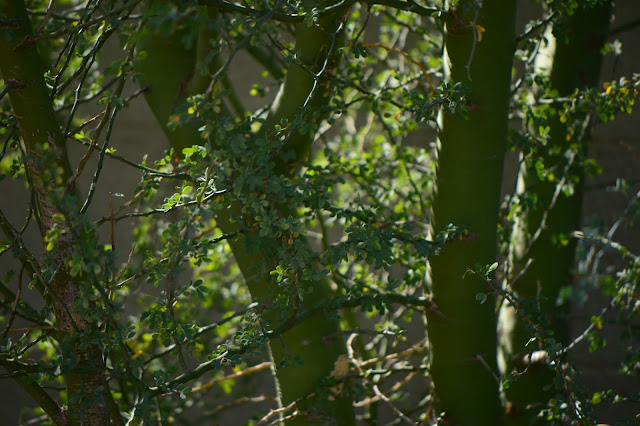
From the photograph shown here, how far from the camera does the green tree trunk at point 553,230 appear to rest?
78.0 inches

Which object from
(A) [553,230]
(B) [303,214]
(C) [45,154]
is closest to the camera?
(C) [45,154]

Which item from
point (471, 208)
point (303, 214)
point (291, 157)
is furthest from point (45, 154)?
point (471, 208)

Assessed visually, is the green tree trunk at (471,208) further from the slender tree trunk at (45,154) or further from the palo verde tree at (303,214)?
the slender tree trunk at (45,154)

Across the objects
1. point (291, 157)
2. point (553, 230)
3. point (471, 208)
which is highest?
point (291, 157)

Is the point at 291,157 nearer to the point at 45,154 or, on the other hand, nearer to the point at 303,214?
the point at 303,214

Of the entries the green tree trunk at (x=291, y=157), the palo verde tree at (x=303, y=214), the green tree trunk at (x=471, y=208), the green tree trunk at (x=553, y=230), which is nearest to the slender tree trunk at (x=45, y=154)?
the palo verde tree at (x=303, y=214)

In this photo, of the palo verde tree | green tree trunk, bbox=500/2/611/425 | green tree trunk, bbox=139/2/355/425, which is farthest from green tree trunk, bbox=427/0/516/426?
green tree trunk, bbox=139/2/355/425

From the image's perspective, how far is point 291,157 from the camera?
5.37 ft

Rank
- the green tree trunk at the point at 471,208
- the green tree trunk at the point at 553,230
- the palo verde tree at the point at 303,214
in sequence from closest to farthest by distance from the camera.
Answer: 1. the palo verde tree at the point at 303,214
2. the green tree trunk at the point at 471,208
3. the green tree trunk at the point at 553,230

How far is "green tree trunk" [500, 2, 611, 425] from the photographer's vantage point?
6.50 ft

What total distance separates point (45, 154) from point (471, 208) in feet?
3.63

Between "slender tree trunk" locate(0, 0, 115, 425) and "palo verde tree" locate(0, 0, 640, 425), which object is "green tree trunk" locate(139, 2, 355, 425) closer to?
Result: "palo verde tree" locate(0, 0, 640, 425)

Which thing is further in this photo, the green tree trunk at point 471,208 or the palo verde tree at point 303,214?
the green tree trunk at point 471,208

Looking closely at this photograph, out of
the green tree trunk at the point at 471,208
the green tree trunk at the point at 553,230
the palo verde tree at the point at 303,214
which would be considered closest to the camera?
the palo verde tree at the point at 303,214
